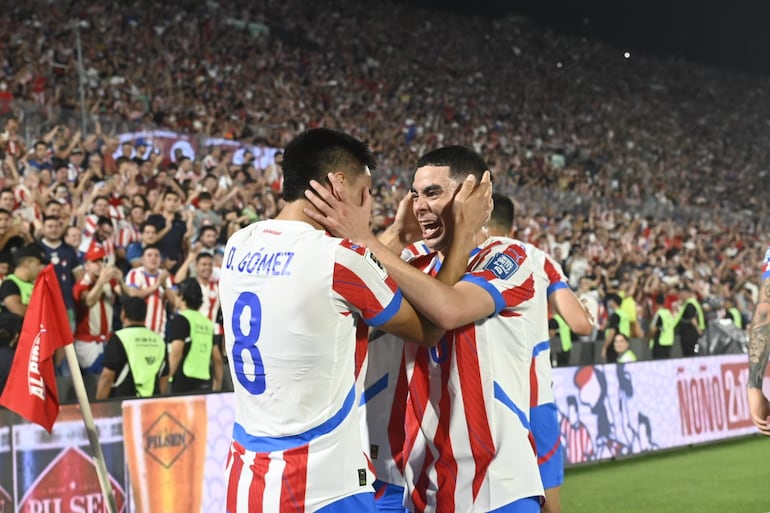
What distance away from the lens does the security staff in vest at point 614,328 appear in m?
14.1

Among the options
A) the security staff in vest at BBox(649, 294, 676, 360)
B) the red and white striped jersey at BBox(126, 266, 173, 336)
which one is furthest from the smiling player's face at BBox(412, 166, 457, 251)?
the security staff in vest at BBox(649, 294, 676, 360)

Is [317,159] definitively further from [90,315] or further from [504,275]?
[90,315]

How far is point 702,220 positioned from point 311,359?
23.7 m

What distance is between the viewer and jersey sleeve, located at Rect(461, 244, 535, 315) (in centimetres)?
344

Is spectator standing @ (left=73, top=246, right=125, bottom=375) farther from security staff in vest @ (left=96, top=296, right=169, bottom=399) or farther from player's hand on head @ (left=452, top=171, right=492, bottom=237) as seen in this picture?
player's hand on head @ (left=452, top=171, right=492, bottom=237)

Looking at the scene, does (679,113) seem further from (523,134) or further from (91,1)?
(91,1)

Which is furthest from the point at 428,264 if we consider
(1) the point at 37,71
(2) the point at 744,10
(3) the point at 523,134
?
(2) the point at 744,10

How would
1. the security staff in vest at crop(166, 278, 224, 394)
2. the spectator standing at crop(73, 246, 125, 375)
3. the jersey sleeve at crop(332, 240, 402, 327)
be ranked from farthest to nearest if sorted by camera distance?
the spectator standing at crop(73, 246, 125, 375), the security staff in vest at crop(166, 278, 224, 394), the jersey sleeve at crop(332, 240, 402, 327)

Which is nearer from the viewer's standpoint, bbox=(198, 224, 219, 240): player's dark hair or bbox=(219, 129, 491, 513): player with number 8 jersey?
bbox=(219, 129, 491, 513): player with number 8 jersey

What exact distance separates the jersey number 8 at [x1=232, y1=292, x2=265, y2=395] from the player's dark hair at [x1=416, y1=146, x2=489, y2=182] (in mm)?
992

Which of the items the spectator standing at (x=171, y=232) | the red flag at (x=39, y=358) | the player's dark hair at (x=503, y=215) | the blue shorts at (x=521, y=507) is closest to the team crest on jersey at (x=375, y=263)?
the blue shorts at (x=521, y=507)

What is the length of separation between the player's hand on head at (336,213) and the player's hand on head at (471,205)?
1.01 feet

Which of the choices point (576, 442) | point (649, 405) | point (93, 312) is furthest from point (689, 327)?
point (93, 312)

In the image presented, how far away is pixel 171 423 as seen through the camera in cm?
718
